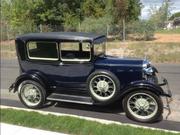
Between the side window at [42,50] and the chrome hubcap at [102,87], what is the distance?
3.74 feet

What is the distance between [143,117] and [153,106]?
1.02 ft

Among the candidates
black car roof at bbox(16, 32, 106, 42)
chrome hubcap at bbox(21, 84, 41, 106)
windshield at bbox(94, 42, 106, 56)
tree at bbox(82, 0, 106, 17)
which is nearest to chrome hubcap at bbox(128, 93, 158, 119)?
windshield at bbox(94, 42, 106, 56)

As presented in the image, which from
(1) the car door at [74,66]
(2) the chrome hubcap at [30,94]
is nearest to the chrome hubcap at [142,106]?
(1) the car door at [74,66]

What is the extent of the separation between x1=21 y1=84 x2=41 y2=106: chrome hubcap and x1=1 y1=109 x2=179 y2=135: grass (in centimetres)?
54

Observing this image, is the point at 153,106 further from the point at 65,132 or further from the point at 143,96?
the point at 65,132

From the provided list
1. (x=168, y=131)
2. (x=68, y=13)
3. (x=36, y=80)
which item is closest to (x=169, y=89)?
(x=168, y=131)

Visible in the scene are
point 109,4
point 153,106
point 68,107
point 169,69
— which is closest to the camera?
point 153,106

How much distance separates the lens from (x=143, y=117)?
22.0 feet

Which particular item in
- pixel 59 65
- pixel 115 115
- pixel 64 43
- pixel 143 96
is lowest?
pixel 115 115

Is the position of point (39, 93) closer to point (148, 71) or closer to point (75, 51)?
point (75, 51)

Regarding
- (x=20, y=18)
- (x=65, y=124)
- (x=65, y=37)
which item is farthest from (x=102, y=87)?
(x=20, y=18)

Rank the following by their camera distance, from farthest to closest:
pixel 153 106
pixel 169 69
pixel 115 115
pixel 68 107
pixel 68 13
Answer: pixel 68 13
pixel 169 69
pixel 68 107
pixel 115 115
pixel 153 106

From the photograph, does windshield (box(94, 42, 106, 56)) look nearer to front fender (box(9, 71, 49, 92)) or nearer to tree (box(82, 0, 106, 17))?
front fender (box(9, 71, 49, 92))

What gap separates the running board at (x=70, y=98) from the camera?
7.23 metres
